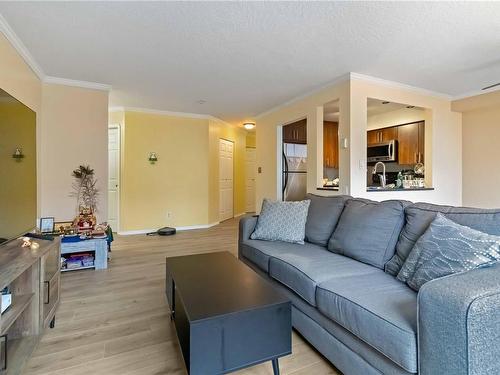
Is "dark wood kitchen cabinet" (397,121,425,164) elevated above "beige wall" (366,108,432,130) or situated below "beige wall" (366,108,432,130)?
below

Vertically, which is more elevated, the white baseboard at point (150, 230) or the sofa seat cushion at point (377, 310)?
the sofa seat cushion at point (377, 310)

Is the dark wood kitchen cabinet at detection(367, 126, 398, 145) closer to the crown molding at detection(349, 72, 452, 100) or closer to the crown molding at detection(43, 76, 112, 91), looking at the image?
the crown molding at detection(349, 72, 452, 100)

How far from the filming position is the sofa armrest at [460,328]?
94cm

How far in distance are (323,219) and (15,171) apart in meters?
2.43

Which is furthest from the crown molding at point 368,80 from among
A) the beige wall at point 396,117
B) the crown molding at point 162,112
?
the crown molding at point 162,112

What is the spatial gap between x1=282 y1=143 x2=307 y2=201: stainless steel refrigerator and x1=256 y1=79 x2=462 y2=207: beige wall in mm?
198

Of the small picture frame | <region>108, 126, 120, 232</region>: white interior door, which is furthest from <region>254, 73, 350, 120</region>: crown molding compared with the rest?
the small picture frame

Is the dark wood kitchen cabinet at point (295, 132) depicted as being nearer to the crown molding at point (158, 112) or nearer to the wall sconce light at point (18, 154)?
the crown molding at point (158, 112)

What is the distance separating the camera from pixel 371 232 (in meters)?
1.98

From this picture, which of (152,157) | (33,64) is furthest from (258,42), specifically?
(152,157)

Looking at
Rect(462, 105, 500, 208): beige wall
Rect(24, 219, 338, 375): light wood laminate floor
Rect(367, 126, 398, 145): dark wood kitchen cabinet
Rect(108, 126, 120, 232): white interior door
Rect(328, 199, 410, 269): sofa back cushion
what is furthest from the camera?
Rect(367, 126, 398, 145): dark wood kitchen cabinet

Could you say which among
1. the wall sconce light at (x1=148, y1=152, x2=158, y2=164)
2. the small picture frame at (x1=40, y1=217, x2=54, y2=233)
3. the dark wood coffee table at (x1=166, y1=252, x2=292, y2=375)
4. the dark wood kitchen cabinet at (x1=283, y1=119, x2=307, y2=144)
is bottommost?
the dark wood coffee table at (x1=166, y1=252, x2=292, y2=375)

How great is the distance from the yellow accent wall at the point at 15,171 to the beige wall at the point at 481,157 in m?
5.84

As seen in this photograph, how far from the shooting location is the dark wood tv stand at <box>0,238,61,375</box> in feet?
4.59
